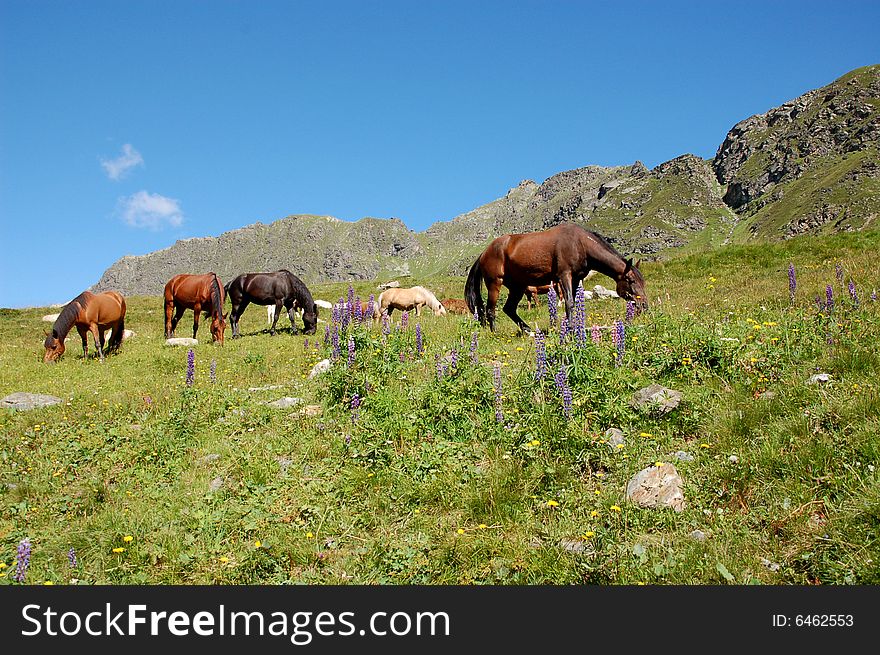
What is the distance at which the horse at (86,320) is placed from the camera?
17.1 meters

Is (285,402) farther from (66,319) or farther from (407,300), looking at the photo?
(407,300)

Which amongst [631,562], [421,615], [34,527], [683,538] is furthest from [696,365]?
[34,527]

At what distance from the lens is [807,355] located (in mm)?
6789

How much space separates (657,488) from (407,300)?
2095 cm

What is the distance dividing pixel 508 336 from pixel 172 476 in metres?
7.83

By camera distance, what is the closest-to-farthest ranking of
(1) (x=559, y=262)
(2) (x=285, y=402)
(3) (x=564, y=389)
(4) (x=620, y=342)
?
(3) (x=564, y=389)
(4) (x=620, y=342)
(2) (x=285, y=402)
(1) (x=559, y=262)

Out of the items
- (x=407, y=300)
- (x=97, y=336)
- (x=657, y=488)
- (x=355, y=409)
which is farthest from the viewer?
(x=407, y=300)

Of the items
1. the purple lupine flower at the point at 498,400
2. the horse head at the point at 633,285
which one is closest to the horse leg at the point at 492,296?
the horse head at the point at 633,285

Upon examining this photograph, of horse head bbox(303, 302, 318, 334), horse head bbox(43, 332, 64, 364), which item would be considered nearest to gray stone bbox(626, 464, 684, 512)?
horse head bbox(303, 302, 318, 334)

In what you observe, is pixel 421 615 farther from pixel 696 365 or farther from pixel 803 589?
pixel 696 365

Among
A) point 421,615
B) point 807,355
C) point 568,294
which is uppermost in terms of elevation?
point 568,294

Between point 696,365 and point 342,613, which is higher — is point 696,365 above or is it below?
above

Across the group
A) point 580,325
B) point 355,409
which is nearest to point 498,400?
point 580,325

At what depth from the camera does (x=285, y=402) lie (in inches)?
343
